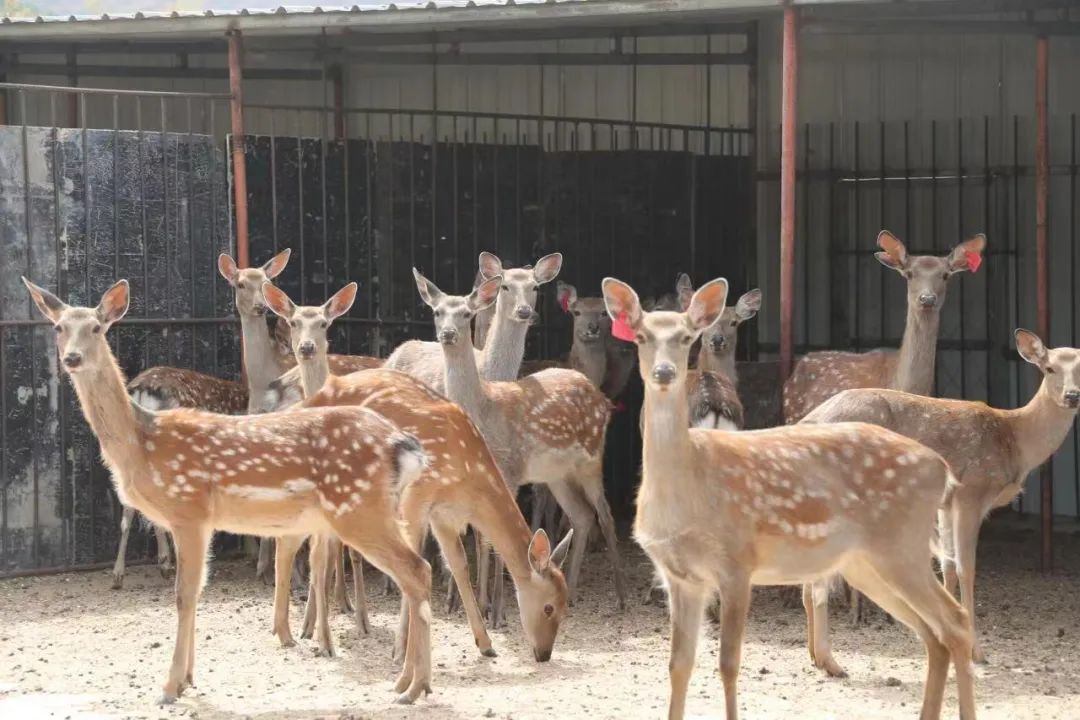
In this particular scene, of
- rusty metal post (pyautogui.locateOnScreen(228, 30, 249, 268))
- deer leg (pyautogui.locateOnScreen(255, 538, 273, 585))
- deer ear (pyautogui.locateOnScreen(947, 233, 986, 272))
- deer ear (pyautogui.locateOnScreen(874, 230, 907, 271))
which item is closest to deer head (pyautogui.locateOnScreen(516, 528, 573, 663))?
deer leg (pyautogui.locateOnScreen(255, 538, 273, 585))

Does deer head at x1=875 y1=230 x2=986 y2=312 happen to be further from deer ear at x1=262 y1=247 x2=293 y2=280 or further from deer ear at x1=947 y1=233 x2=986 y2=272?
deer ear at x1=262 y1=247 x2=293 y2=280

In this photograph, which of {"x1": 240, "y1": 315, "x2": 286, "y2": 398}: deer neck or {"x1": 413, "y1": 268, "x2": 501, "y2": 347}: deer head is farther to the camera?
{"x1": 240, "y1": 315, "x2": 286, "y2": 398}: deer neck

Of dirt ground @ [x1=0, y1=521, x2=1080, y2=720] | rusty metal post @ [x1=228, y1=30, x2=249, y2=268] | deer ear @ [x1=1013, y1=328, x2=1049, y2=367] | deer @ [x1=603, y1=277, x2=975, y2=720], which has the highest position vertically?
rusty metal post @ [x1=228, y1=30, x2=249, y2=268]

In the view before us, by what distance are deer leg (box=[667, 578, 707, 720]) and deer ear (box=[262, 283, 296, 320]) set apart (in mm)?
3892

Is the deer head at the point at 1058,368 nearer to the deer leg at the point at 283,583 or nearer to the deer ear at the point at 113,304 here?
the deer leg at the point at 283,583

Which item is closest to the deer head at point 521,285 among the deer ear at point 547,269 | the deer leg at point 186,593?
→ the deer ear at point 547,269

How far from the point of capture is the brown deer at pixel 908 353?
9977 millimetres

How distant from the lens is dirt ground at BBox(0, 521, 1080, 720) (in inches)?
290

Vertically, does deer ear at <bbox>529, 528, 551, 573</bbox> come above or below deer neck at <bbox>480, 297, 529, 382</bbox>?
below

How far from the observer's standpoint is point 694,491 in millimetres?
6492

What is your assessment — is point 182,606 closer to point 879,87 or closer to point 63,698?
point 63,698

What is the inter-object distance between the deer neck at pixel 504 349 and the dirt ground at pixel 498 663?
1.42 metres

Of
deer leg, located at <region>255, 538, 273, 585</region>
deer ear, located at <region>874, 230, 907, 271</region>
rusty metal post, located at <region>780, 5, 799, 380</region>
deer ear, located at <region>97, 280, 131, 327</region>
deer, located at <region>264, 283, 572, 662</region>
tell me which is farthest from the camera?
deer leg, located at <region>255, 538, 273, 585</region>

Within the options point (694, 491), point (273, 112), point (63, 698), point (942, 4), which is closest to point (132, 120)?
point (273, 112)
